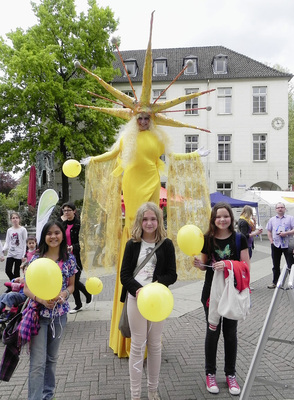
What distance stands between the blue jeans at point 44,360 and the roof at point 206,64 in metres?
24.3

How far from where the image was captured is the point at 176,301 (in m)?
6.29

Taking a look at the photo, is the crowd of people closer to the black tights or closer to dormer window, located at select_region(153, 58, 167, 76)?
the black tights

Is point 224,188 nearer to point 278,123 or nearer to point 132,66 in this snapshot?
point 278,123

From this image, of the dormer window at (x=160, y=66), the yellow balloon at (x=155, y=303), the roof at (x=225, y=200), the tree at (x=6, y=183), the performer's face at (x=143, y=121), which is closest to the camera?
the yellow balloon at (x=155, y=303)

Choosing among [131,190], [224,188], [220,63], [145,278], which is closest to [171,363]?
[145,278]

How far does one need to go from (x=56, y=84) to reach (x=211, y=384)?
1833 cm

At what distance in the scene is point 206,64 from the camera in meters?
26.9

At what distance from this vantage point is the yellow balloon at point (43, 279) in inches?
91.3

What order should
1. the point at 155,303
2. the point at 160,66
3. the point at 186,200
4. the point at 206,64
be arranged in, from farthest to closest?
the point at 206,64
the point at 160,66
the point at 186,200
the point at 155,303

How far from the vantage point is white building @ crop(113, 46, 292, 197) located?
24625 mm

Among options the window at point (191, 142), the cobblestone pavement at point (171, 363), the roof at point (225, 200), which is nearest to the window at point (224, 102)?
the window at point (191, 142)

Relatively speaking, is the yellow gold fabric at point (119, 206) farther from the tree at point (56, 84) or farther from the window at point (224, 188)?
the window at point (224, 188)

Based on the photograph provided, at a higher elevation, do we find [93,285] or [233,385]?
[93,285]

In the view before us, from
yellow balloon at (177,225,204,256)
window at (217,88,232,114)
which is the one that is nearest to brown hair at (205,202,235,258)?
yellow balloon at (177,225,204,256)
